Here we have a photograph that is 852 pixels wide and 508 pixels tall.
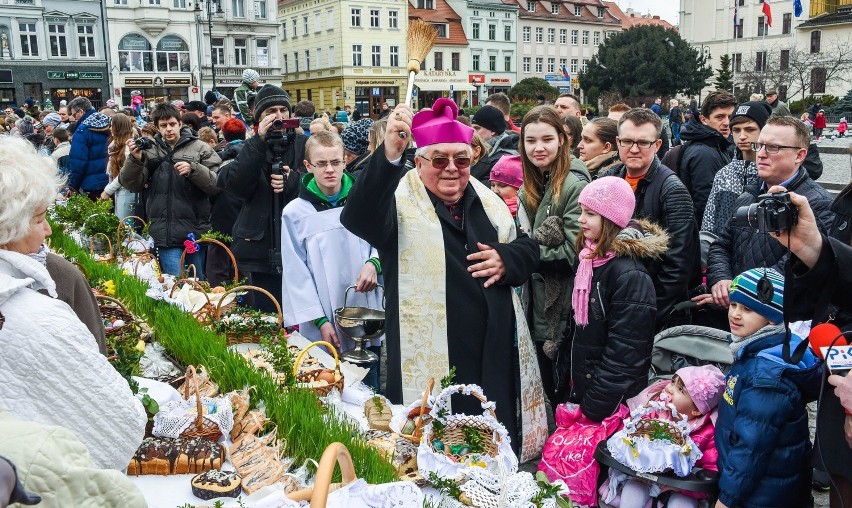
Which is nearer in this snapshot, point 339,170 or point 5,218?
point 5,218

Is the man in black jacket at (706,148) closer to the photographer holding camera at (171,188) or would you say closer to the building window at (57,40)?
the photographer holding camera at (171,188)

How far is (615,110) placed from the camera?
292 inches

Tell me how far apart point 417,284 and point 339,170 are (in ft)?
4.19

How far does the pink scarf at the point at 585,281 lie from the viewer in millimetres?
3648

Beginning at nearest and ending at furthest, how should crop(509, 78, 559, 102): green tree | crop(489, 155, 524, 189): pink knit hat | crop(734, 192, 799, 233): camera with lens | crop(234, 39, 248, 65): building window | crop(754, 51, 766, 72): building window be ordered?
crop(734, 192, 799, 233): camera with lens
crop(489, 155, 524, 189): pink knit hat
crop(509, 78, 559, 102): green tree
crop(754, 51, 766, 72): building window
crop(234, 39, 248, 65): building window

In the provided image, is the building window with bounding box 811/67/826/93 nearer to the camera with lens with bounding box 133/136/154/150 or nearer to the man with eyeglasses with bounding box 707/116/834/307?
the man with eyeglasses with bounding box 707/116/834/307

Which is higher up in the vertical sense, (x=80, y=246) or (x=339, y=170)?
(x=339, y=170)

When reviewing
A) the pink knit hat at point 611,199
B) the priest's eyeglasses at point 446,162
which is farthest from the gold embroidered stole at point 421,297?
the pink knit hat at point 611,199

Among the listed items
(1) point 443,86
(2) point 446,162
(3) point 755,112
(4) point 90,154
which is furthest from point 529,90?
(2) point 446,162

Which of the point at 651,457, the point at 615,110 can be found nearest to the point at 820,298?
the point at 651,457

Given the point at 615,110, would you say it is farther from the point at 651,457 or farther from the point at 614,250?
the point at 651,457

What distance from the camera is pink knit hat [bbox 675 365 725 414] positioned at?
3445 mm

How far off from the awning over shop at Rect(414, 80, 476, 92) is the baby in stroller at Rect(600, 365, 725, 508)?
48.1 meters

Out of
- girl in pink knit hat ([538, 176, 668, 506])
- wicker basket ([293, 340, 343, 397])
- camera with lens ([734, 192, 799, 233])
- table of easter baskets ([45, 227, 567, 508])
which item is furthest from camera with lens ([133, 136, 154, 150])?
camera with lens ([734, 192, 799, 233])
